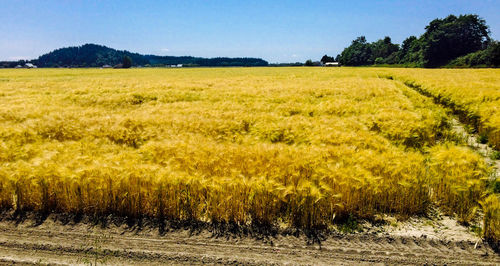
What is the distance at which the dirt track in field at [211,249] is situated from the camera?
278 centimetres

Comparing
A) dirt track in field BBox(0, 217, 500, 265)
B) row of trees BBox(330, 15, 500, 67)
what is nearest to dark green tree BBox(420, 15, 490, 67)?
row of trees BBox(330, 15, 500, 67)

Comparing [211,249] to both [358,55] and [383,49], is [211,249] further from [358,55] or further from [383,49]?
[383,49]

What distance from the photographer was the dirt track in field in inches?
109

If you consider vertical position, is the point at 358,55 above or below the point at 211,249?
above

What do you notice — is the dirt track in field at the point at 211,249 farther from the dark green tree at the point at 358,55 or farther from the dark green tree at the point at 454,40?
the dark green tree at the point at 358,55

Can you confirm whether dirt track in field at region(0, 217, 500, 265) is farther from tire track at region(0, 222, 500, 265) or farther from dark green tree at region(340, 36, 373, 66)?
dark green tree at region(340, 36, 373, 66)

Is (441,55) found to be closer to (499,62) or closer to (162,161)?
(499,62)

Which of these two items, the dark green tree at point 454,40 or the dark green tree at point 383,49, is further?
the dark green tree at point 383,49

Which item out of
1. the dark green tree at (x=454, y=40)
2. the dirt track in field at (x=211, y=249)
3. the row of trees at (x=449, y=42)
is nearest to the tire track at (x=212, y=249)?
the dirt track in field at (x=211, y=249)

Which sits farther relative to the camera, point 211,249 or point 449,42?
point 449,42

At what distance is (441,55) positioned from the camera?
86.5 meters

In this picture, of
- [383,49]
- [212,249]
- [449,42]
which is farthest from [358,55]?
[212,249]

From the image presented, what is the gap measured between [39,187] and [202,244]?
90.5 inches

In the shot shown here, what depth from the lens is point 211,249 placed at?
9.71ft
